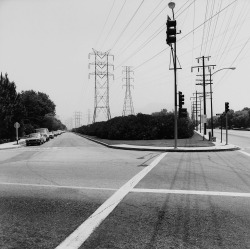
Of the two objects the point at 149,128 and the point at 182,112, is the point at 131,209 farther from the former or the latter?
the point at 149,128

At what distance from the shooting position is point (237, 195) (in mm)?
7219

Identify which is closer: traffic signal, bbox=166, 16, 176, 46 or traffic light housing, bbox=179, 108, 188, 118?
traffic signal, bbox=166, 16, 176, 46

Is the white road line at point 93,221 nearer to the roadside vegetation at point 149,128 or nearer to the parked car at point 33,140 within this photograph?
the parked car at point 33,140

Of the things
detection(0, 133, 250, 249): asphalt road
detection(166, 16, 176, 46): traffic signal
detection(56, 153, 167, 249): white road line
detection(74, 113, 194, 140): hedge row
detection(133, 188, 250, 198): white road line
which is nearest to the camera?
detection(56, 153, 167, 249): white road line

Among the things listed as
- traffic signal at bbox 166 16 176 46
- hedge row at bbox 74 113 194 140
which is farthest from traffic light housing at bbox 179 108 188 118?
hedge row at bbox 74 113 194 140

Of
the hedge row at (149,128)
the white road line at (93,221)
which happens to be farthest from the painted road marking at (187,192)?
the hedge row at (149,128)

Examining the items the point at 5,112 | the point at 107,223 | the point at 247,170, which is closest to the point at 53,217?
the point at 107,223

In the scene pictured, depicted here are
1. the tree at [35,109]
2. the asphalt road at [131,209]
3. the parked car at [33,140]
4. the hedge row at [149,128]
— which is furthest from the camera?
the tree at [35,109]

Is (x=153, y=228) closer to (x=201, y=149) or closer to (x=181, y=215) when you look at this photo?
(x=181, y=215)

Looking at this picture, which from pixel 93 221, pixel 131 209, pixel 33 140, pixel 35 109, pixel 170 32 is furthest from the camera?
pixel 35 109

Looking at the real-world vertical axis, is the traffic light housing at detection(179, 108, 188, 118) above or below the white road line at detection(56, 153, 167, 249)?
above

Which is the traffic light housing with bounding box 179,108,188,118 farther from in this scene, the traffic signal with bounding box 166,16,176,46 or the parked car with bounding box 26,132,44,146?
the parked car with bounding box 26,132,44,146

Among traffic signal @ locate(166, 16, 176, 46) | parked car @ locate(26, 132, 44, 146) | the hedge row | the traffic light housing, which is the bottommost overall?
parked car @ locate(26, 132, 44, 146)

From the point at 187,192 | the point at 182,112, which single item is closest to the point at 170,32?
the point at 182,112
